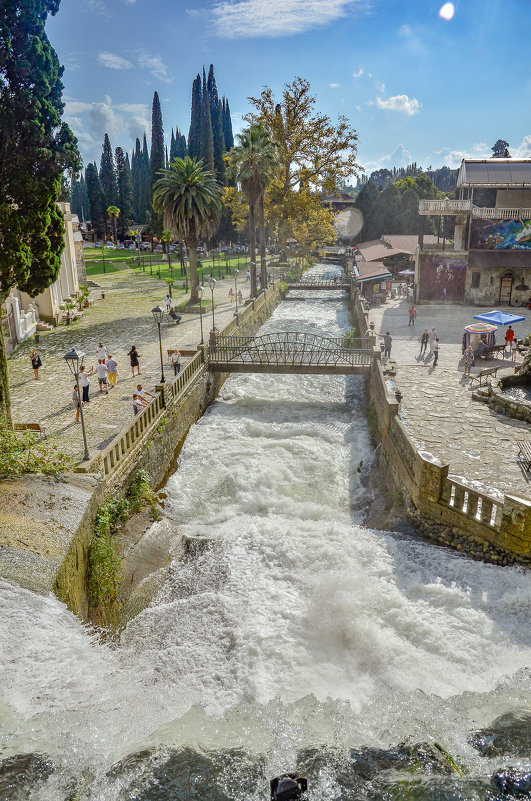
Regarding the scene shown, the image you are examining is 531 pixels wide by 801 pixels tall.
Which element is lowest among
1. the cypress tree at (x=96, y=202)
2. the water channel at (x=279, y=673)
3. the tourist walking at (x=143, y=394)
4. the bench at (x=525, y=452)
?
the water channel at (x=279, y=673)

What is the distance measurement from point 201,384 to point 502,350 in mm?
13718

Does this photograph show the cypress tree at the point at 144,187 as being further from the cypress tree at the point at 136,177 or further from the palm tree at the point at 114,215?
the palm tree at the point at 114,215

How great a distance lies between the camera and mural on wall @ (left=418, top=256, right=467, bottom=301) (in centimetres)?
3791

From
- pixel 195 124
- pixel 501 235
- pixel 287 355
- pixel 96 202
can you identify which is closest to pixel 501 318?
pixel 287 355

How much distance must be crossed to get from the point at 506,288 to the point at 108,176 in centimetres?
6532

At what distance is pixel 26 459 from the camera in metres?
11.5

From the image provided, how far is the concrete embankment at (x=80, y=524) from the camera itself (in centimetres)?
905

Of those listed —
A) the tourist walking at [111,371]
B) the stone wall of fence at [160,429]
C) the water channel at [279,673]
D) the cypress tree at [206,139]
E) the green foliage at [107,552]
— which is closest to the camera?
the water channel at [279,673]

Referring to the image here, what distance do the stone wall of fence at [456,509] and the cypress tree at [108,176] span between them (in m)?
78.5

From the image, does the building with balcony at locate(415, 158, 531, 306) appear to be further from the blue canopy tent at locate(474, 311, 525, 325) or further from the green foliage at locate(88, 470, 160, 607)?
the green foliage at locate(88, 470, 160, 607)

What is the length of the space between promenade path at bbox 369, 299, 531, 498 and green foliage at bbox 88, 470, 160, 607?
25.2ft

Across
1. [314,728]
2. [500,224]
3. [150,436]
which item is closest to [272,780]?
[314,728]

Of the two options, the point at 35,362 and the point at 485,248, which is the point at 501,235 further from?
the point at 35,362

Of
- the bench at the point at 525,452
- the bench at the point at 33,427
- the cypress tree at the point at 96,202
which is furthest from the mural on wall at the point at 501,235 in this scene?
the cypress tree at the point at 96,202
